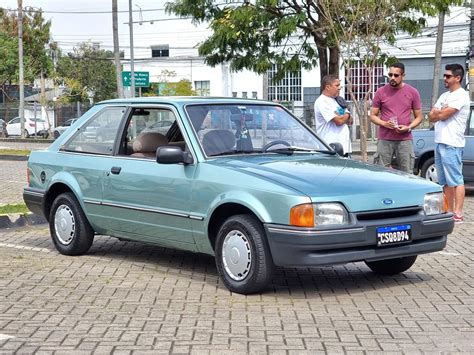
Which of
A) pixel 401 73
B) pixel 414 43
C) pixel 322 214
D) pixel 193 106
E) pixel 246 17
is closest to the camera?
pixel 322 214

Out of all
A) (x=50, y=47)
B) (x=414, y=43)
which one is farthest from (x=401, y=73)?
(x=50, y=47)

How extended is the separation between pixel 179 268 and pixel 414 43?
42391 mm

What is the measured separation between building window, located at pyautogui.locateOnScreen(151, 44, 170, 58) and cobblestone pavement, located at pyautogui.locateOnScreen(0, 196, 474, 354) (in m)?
58.2

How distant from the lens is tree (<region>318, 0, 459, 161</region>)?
20984 mm

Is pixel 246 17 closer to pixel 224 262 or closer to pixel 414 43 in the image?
pixel 224 262

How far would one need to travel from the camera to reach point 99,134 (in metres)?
8.92

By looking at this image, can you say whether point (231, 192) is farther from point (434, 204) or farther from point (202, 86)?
point (202, 86)

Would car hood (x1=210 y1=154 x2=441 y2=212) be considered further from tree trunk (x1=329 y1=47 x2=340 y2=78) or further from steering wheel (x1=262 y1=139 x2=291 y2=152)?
tree trunk (x1=329 y1=47 x2=340 y2=78)

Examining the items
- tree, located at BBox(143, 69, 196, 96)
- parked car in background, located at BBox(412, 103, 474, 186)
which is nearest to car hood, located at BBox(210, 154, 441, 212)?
parked car in background, located at BBox(412, 103, 474, 186)

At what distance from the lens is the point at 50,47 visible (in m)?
56.3

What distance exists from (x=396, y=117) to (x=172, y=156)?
426cm

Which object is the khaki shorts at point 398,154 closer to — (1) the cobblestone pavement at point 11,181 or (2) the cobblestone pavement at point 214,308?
(2) the cobblestone pavement at point 214,308

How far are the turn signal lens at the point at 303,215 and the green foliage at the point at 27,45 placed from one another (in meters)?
49.0

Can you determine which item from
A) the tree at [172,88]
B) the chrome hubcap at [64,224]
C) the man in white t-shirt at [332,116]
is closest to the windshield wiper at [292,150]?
the chrome hubcap at [64,224]
